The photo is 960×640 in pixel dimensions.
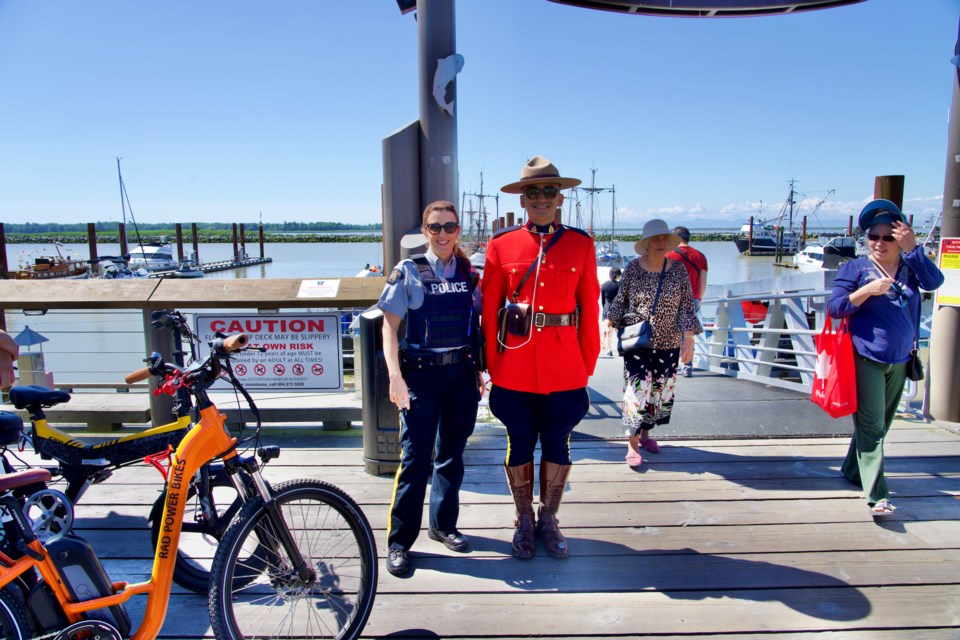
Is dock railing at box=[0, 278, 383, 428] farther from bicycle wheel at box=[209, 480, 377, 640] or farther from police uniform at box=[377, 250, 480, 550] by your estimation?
bicycle wheel at box=[209, 480, 377, 640]

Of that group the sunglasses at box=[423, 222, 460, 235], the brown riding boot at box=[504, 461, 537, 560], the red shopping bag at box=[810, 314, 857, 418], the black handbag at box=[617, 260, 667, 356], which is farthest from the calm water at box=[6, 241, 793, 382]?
the red shopping bag at box=[810, 314, 857, 418]

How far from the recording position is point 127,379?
2301 millimetres

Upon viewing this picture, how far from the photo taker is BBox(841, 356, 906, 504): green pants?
3.22 metres

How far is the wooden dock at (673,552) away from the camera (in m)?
2.35

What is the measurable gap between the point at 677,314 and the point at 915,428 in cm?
238

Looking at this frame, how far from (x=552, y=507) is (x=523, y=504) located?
0.15m

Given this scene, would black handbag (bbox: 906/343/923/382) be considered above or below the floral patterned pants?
above

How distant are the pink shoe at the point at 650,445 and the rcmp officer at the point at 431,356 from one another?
74.3 inches

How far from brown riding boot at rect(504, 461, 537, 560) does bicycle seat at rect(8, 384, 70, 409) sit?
1.90 metres

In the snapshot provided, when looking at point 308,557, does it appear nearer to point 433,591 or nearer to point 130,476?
point 433,591

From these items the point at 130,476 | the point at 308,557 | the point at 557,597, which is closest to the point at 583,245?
the point at 557,597

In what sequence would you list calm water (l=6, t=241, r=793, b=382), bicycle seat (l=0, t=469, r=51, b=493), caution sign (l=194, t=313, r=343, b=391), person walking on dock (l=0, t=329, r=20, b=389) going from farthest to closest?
calm water (l=6, t=241, r=793, b=382)
caution sign (l=194, t=313, r=343, b=391)
person walking on dock (l=0, t=329, r=20, b=389)
bicycle seat (l=0, t=469, r=51, b=493)

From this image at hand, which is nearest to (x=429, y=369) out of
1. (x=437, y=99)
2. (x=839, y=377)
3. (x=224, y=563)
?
(x=224, y=563)

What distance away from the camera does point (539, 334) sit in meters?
2.76
